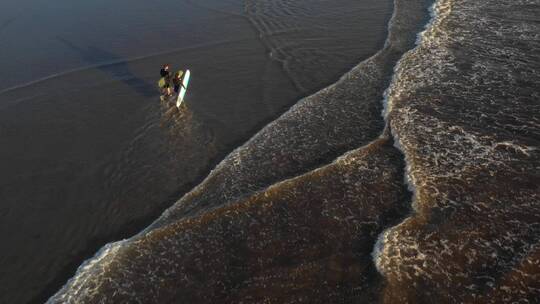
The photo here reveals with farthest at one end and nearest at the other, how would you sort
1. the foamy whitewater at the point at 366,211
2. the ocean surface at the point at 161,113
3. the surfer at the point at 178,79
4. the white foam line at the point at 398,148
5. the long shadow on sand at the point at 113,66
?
the long shadow on sand at the point at 113,66 < the surfer at the point at 178,79 < the ocean surface at the point at 161,113 < the white foam line at the point at 398,148 < the foamy whitewater at the point at 366,211

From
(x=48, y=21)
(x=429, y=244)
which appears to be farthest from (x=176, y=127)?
(x=48, y=21)

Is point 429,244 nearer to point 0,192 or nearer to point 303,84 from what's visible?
point 303,84

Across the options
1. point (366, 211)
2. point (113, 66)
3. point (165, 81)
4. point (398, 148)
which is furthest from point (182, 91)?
point (366, 211)

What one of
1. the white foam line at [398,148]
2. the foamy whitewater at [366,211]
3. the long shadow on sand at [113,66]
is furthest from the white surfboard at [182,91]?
the white foam line at [398,148]

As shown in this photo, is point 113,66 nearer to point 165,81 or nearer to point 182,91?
point 165,81

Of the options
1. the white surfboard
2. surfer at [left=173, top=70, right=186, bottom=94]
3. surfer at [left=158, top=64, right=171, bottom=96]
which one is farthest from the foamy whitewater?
surfer at [left=158, top=64, right=171, bottom=96]

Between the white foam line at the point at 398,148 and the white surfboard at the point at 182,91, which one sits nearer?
the white foam line at the point at 398,148

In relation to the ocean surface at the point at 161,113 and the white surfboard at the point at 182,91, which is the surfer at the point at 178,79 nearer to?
the white surfboard at the point at 182,91
